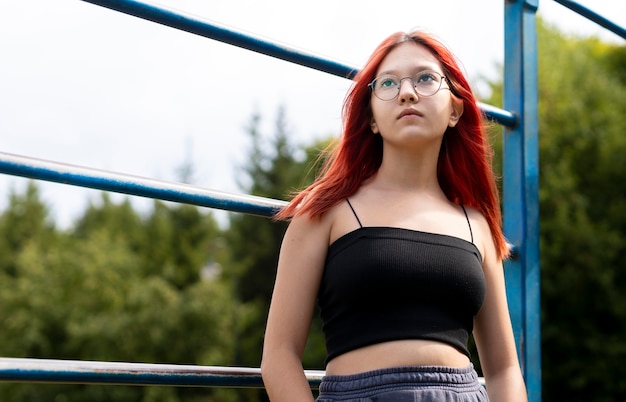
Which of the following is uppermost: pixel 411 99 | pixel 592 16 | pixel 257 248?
pixel 257 248

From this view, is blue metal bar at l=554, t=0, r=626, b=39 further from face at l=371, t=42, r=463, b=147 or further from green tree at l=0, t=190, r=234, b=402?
green tree at l=0, t=190, r=234, b=402

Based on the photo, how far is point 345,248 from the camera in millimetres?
1361

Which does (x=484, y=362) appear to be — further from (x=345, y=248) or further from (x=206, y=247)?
(x=206, y=247)

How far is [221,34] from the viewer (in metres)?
1.37

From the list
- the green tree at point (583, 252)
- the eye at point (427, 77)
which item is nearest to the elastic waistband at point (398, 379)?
the eye at point (427, 77)

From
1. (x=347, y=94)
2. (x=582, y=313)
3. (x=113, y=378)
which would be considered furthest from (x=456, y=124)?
(x=582, y=313)

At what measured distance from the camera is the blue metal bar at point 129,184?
44.6 inches

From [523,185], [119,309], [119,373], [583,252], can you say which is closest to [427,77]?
[523,185]

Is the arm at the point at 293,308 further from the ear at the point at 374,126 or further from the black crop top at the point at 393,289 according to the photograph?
the ear at the point at 374,126

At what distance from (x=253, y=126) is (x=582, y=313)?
1277 centimetres

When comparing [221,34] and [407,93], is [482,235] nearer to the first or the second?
[407,93]

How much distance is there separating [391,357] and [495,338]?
309 mm

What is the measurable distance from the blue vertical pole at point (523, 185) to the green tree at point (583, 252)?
14.9 m

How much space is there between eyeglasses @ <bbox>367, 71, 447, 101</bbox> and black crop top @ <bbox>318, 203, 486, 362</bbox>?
0.84ft
